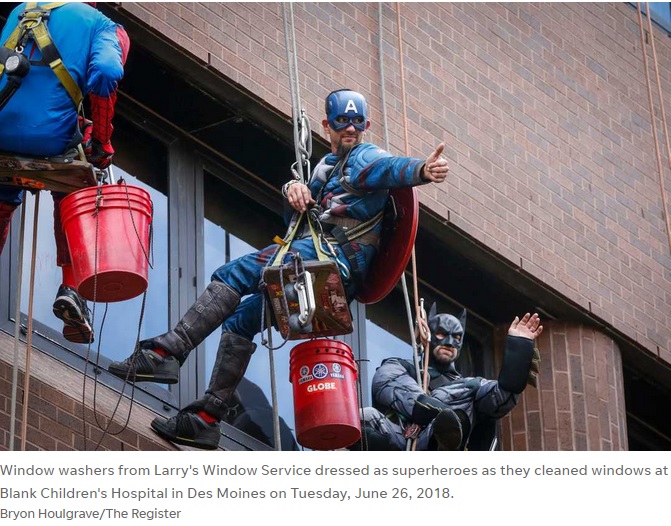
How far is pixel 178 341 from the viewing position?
40.6 ft

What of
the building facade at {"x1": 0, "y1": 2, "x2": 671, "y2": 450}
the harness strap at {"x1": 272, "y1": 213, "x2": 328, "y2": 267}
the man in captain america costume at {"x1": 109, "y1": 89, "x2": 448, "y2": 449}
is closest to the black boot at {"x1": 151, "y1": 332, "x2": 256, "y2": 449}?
the man in captain america costume at {"x1": 109, "y1": 89, "x2": 448, "y2": 449}

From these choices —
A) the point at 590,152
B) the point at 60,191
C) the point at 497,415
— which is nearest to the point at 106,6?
the point at 60,191

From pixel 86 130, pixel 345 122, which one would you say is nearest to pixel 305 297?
pixel 345 122

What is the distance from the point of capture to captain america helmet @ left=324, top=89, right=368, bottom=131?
12781 millimetres

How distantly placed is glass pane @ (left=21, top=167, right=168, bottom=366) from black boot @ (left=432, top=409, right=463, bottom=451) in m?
2.12

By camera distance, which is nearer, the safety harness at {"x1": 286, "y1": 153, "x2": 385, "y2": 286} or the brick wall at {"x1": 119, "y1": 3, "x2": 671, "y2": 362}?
the safety harness at {"x1": 286, "y1": 153, "x2": 385, "y2": 286}

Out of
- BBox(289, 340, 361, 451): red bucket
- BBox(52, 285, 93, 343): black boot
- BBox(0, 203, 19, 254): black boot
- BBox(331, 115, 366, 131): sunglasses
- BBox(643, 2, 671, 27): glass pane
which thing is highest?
BBox(643, 2, 671, 27): glass pane

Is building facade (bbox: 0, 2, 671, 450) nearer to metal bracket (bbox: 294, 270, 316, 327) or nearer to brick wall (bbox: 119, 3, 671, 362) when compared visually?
brick wall (bbox: 119, 3, 671, 362)

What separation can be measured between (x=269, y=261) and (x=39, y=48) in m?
1.76

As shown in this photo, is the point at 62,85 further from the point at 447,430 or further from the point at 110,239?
the point at 447,430

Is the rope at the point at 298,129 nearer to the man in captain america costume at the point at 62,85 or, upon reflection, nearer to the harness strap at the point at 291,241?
the harness strap at the point at 291,241

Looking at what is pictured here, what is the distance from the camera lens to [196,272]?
14.3m
